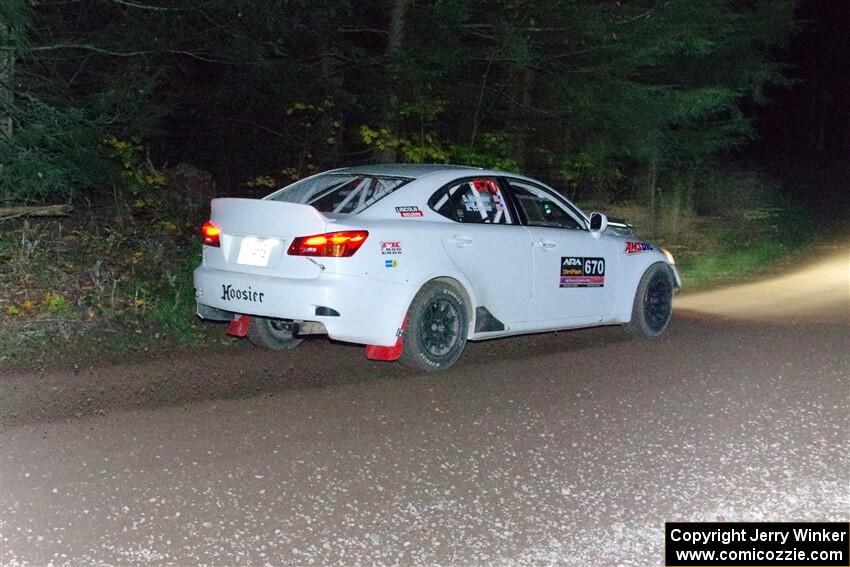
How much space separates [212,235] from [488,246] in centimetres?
227

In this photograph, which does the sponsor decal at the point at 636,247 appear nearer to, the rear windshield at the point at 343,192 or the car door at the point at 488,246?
the car door at the point at 488,246

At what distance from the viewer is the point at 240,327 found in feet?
28.1

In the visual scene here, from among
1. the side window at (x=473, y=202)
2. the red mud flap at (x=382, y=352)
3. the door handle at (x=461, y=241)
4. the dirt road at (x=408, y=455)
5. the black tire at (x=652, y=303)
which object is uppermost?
the side window at (x=473, y=202)

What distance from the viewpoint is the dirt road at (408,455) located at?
4785 millimetres

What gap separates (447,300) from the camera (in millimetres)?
8148

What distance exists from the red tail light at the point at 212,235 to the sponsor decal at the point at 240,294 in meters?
0.39

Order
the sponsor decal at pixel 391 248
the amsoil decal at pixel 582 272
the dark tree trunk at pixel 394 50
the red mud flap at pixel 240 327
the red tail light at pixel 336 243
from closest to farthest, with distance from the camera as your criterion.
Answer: the red tail light at pixel 336 243 < the sponsor decal at pixel 391 248 < the red mud flap at pixel 240 327 < the amsoil decal at pixel 582 272 < the dark tree trunk at pixel 394 50

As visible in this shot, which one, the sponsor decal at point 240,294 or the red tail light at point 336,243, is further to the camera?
the sponsor decal at point 240,294

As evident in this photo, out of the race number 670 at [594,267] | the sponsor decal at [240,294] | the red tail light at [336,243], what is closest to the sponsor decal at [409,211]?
the red tail light at [336,243]

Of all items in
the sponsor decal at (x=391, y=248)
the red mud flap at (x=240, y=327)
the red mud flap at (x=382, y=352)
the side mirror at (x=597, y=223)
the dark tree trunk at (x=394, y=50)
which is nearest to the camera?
the sponsor decal at (x=391, y=248)

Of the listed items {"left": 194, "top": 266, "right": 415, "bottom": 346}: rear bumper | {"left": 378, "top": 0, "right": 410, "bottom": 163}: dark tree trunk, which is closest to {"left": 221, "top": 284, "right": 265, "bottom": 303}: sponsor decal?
{"left": 194, "top": 266, "right": 415, "bottom": 346}: rear bumper

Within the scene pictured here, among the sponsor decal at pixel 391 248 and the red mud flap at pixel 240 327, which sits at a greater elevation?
the sponsor decal at pixel 391 248

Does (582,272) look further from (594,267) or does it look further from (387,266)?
(387,266)

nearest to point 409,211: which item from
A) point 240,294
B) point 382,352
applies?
point 382,352
